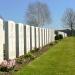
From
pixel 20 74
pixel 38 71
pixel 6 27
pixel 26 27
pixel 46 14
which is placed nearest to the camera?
pixel 20 74

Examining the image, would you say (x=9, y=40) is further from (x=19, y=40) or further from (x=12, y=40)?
(x=19, y=40)

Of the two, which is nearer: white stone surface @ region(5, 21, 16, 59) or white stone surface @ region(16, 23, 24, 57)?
white stone surface @ region(5, 21, 16, 59)

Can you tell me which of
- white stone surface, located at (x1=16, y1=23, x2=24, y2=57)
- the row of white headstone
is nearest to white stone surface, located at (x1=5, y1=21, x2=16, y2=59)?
the row of white headstone

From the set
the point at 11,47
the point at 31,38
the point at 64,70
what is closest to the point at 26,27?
the point at 31,38

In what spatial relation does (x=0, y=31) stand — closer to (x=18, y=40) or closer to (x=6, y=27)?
(x=6, y=27)

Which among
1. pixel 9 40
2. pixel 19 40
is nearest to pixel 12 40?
pixel 9 40

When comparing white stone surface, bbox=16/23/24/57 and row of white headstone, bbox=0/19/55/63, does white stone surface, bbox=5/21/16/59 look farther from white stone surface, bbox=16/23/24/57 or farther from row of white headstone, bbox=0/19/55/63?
white stone surface, bbox=16/23/24/57

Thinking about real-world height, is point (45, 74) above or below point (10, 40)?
below

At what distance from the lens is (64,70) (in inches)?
483

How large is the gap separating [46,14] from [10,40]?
66.3m

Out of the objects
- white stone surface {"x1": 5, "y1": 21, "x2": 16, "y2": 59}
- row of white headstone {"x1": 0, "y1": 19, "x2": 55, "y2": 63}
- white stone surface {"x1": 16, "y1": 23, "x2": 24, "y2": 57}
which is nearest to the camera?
row of white headstone {"x1": 0, "y1": 19, "x2": 55, "y2": 63}

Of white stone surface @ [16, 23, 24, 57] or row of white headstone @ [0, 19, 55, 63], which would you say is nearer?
row of white headstone @ [0, 19, 55, 63]

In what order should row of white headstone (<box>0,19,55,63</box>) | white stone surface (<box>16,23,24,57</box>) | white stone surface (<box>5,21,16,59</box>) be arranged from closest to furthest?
1. row of white headstone (<box>0,19,55,63</box>)
2. white stone surface (<box>5,21,16,59</box>)
3. white stone surface (<box>16,23,24,57</box>)

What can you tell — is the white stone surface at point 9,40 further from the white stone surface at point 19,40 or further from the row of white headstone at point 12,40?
the white stone surface at point 19,40
